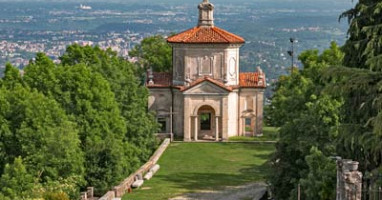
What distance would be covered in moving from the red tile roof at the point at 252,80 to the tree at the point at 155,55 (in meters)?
Answer: 10.3

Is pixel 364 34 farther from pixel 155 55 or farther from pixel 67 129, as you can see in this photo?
pixel 155 55

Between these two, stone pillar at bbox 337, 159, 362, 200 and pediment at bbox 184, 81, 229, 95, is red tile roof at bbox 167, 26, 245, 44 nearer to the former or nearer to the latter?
pediment at bbox 184, 81, 229, 95

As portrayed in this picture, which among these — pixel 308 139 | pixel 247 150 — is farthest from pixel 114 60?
pixel 308 139

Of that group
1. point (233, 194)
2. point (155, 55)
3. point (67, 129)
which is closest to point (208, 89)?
point (155, 55)

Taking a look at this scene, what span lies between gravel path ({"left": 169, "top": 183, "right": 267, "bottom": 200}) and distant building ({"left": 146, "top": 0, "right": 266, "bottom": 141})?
1552 centimetres

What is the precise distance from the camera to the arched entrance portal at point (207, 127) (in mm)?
53969

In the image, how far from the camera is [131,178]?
39.3 metres

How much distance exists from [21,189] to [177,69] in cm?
2265

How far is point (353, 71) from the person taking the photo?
73.4 feet

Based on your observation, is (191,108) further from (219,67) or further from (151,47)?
A: (151,47)

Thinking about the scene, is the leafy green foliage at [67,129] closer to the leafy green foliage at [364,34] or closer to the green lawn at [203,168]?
the green lawn at [203,168]

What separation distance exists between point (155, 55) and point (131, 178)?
28028 mm

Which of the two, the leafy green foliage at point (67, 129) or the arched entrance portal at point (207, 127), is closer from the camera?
the leafy green foliage at point (67, 129)

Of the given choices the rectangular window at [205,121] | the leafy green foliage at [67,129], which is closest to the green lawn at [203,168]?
the leafy green foliage at [67,129]
